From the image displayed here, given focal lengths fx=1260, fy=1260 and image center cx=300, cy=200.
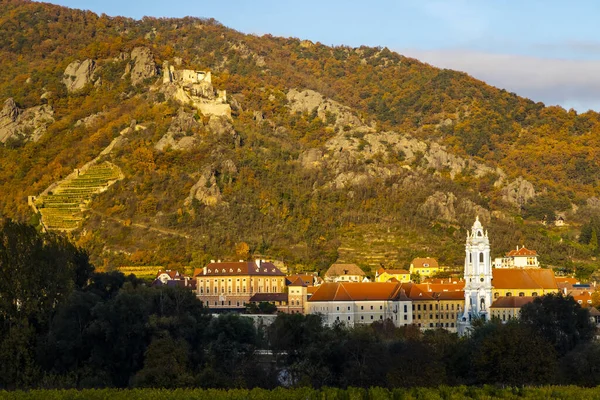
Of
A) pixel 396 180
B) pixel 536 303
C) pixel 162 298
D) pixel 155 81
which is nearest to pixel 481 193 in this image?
pixel 396 180

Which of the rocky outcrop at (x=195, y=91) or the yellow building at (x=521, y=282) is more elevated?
the rocky outcrop at (x=195, y=91)

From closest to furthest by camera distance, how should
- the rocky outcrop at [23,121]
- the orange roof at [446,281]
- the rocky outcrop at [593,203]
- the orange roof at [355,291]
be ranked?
the orange roof at [355,291] < the orange roof at [446,281] < the rocky outcrop at [593,203] < the rocky outcrop at [23,121]

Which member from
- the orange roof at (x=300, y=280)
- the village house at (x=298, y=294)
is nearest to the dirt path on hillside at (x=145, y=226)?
the orange roof at (x=300, y=280)

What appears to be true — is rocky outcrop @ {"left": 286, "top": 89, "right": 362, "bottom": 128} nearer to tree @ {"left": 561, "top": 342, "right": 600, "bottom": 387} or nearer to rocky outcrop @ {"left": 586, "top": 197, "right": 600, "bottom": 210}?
rocky outcrop @ {"left": 586, "top": 197, "right": 600, "bottom": 210}

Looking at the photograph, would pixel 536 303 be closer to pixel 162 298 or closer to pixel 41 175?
pixel 162 298

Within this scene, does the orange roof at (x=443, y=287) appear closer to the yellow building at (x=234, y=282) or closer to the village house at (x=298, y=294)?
the village house at (x=298, y=294)

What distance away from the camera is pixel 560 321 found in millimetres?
82688

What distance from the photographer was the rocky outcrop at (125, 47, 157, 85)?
574 feet

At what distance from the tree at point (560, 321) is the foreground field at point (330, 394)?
2491cm

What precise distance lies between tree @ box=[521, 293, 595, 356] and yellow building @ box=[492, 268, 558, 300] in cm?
2992

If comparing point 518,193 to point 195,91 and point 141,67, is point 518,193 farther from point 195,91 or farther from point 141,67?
point 141,67

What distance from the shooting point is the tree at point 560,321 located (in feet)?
265

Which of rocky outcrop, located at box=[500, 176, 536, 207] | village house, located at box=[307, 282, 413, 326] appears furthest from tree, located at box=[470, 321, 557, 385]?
rocky outcrop, located at box=[500, 176, 536, 207]

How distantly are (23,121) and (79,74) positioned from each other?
1277 cm
